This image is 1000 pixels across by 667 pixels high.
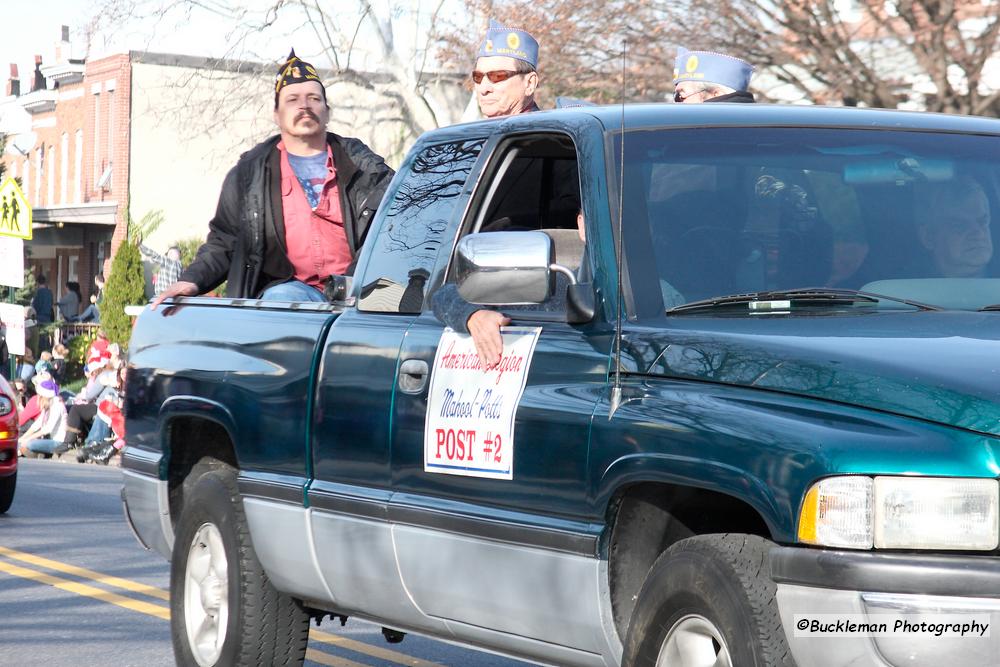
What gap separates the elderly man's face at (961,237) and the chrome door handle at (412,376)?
1.50 metres

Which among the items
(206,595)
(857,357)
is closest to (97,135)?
(206,595)

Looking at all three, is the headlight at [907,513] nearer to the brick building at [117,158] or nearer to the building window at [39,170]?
the brick building at [117,158]

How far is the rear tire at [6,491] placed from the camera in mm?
14211

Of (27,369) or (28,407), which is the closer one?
Answer: (28,407)

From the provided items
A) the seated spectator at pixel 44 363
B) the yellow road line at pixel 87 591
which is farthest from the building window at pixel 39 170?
the yellow road line at pixel 87 591

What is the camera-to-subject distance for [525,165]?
5.77m

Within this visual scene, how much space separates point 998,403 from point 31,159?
2251 inches

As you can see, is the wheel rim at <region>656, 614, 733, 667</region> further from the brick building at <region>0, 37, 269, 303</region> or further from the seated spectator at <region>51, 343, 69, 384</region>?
the brick building at <region>0, 37, 269, 303</region>

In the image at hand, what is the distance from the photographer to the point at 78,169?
5219 cm

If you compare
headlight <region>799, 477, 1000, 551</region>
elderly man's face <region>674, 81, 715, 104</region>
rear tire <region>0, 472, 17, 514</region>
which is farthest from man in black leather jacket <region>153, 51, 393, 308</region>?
rear tire <region>0, 472, 17, 514</region>

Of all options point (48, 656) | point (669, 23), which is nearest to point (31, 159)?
point (669, 23)

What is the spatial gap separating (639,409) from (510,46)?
376 centimetres

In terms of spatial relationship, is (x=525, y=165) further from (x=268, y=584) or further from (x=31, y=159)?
(x=31, y=159)

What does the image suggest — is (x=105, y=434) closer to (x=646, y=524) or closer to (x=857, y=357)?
(x=646, y=524)
